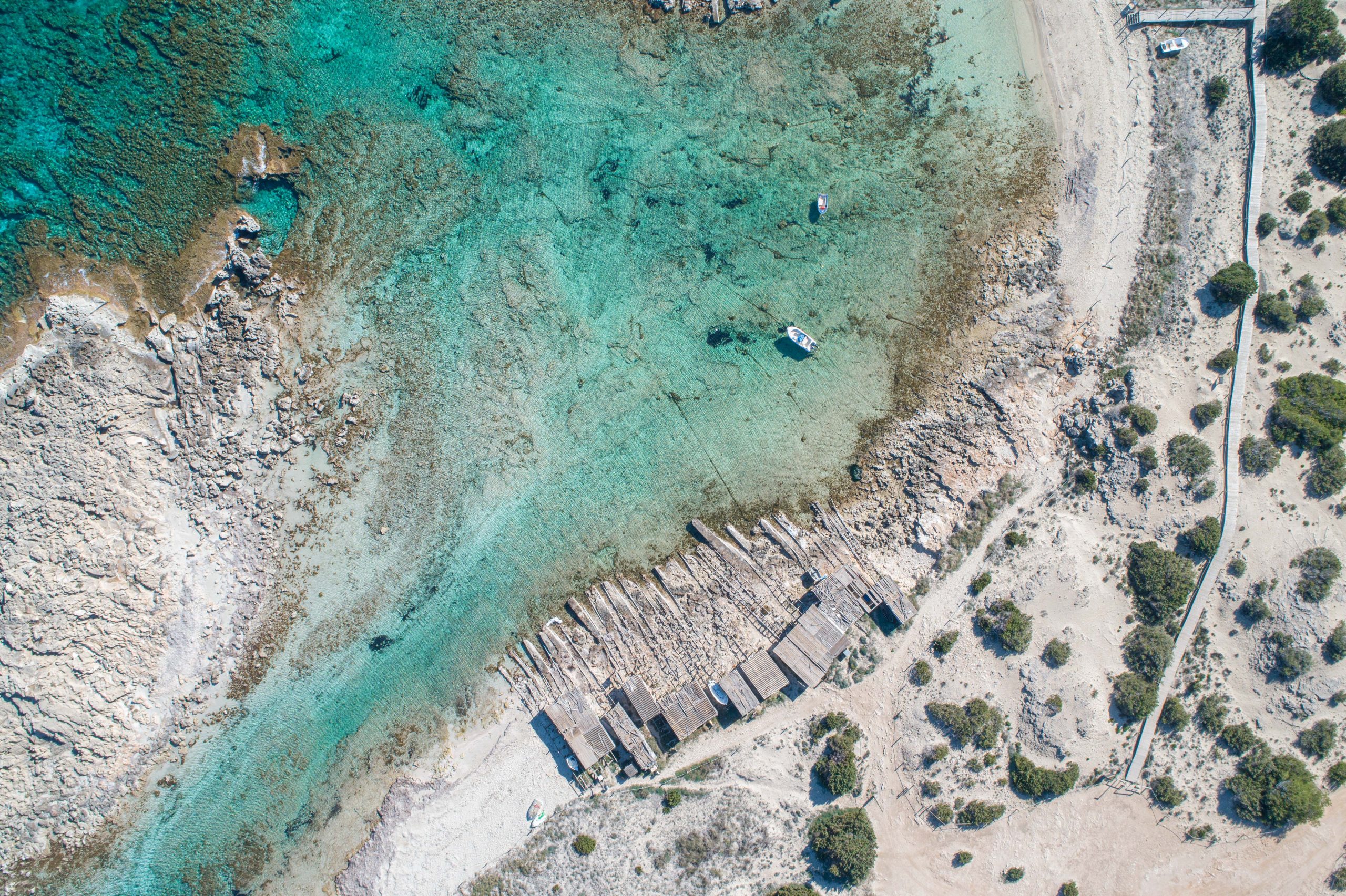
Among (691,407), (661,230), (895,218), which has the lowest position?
(691,407)

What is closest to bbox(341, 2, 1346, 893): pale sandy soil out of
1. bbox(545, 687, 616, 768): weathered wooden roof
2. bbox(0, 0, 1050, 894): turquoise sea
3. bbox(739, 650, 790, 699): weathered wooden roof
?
bbox(739, 650, 790, 699): weathered wooden roof

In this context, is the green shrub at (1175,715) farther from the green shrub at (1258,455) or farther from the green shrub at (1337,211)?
the green shrub at (1337,211)

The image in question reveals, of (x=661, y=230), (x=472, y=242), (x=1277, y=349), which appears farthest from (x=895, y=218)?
(x=472, y=242)

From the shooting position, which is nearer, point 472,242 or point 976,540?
point 976,540

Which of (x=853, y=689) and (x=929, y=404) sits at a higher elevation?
(x=929, y=404)

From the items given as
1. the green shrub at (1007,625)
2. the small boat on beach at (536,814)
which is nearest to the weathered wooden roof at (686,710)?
the small boat on beach at (536,814)

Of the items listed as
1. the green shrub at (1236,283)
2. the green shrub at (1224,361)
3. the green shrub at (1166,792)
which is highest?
the green shrub at (1236,283)

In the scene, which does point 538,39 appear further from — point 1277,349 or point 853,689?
point 1277,349
